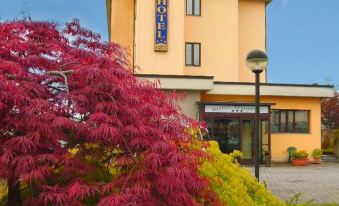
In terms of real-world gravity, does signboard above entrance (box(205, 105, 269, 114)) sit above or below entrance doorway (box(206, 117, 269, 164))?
above

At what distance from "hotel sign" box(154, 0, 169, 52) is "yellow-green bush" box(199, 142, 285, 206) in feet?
79.0

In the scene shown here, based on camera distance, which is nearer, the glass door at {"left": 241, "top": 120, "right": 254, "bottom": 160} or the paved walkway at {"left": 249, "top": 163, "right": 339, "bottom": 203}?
the paved walkway at {"left": 249, "top": 163, "right": 339, "bottom": 203}

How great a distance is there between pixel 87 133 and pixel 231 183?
3.14m

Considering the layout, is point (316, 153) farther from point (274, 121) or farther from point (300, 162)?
point (274, 121)

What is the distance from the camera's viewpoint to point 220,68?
35.5 meters

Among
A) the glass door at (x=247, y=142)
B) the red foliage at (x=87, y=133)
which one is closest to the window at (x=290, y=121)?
the glass door at (x=247, y=142)

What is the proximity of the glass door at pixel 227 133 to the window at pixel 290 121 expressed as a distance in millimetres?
3765

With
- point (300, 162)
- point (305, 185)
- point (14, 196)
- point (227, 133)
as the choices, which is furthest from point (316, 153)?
point (14, 196)

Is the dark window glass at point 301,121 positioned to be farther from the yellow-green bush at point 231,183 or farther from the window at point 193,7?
the yellow-green bush at point 231,183

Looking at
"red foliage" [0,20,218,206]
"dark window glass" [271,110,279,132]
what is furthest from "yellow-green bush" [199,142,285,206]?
"dark window glass" [271,110,279,132]

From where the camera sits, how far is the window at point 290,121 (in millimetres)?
32469

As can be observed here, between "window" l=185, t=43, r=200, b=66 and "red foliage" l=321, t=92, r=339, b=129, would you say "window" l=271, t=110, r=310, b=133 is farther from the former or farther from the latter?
"red foliage" l=321, t=92, r=339, b=129

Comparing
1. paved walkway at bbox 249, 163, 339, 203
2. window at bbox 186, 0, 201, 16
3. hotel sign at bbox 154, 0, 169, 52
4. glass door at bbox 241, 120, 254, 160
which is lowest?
paved walkway at bbox 249, 163, 339, 203

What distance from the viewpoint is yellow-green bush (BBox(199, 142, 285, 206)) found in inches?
287
